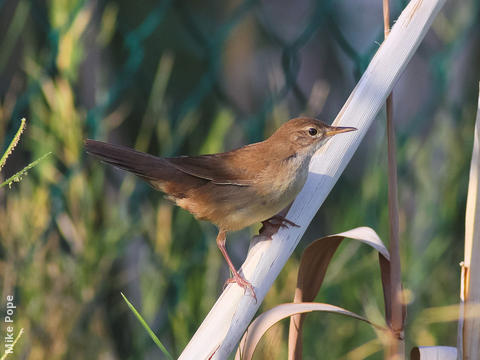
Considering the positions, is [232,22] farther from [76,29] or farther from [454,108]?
[454,108]

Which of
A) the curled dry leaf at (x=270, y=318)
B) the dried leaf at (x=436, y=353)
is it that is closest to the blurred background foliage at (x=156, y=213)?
the dried leaf at (x=436, y=353)

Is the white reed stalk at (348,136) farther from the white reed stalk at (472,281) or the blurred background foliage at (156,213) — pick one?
the blurred background foliage at (156,213)

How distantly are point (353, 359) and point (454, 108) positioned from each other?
987mm

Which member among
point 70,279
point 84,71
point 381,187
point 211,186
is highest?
point 84,71

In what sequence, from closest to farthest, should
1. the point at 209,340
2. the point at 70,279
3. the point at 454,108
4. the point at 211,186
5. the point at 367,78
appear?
the point at 209,340, the point at 367,78, the point at 211,186, the point at 70,279, the point at 454,108

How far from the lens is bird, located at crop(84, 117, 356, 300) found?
1438 millimetres

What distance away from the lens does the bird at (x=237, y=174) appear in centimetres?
144

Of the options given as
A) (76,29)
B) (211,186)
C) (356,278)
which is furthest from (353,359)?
(76,29)

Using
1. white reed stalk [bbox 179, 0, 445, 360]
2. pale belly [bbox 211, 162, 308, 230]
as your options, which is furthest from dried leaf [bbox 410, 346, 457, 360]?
pale belly [bbox 211, 162, 308, 230]

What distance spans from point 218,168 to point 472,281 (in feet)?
2.02

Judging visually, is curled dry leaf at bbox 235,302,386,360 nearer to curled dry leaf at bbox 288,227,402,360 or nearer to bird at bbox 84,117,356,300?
curled dry leaf at bbox 288,227,402,360

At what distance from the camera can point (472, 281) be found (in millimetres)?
1114

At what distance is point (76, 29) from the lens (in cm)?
193

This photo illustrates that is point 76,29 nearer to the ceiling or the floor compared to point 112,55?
nearer to the floor
